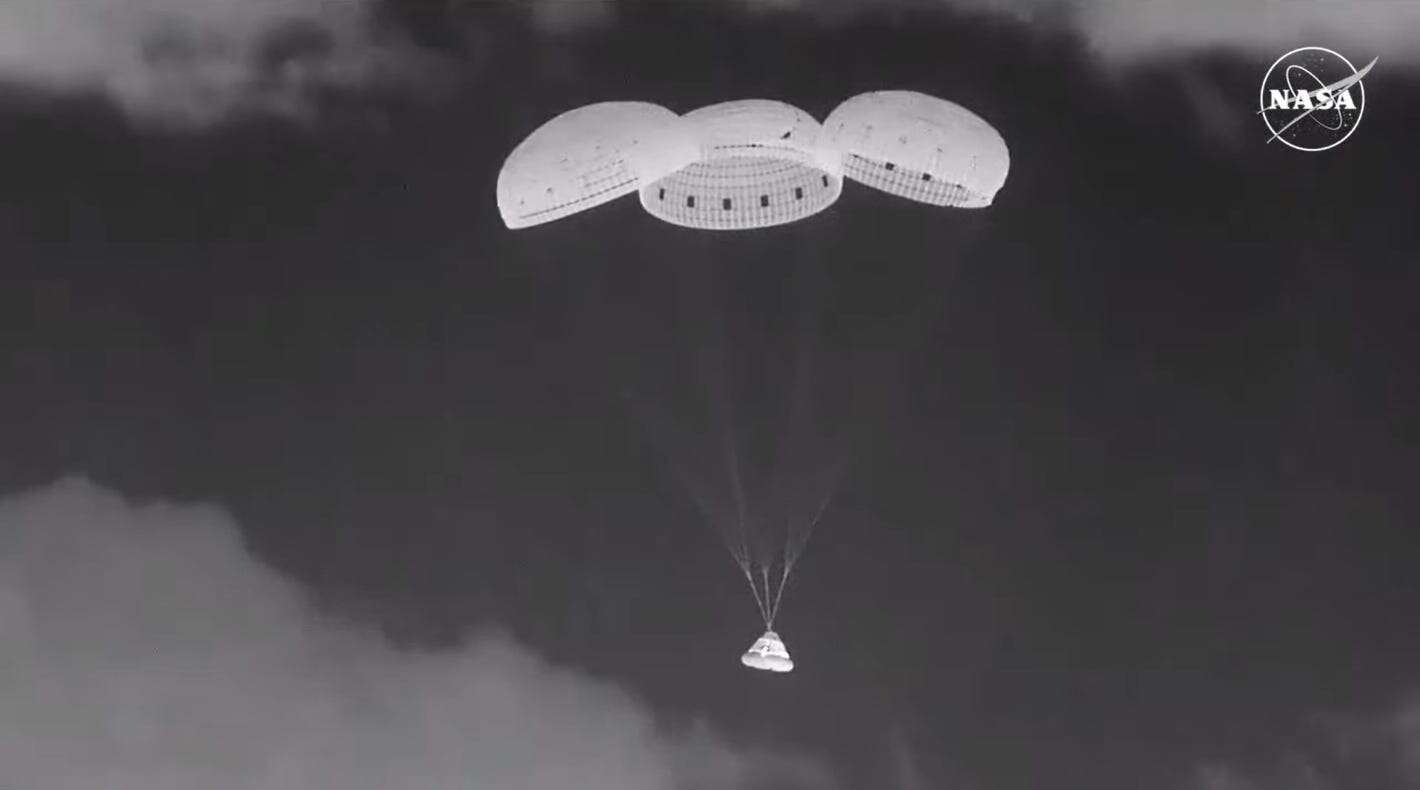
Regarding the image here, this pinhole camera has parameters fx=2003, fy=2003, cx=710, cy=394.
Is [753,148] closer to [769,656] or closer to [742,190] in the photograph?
[742,190]

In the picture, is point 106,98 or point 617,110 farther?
point 106,98

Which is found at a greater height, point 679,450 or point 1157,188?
point 1157,188

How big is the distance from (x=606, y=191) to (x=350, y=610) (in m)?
8.66

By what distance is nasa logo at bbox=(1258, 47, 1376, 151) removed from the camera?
2623 cm

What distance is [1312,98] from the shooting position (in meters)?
26.8

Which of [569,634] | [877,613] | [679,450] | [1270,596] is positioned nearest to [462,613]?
[569,634]

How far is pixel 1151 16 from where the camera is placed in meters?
26.4

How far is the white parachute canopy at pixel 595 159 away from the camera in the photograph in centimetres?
1955

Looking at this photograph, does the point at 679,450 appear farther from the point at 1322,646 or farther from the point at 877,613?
the point at 1322,646

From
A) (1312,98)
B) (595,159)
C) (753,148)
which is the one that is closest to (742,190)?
(753,148)

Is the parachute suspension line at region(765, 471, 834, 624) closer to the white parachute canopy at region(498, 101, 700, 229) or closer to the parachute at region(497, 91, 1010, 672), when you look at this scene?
the parachute at region(497, 91, 1010, 672)

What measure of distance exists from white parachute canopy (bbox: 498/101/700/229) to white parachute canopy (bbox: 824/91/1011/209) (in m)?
1.58

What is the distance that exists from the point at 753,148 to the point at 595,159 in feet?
5.07

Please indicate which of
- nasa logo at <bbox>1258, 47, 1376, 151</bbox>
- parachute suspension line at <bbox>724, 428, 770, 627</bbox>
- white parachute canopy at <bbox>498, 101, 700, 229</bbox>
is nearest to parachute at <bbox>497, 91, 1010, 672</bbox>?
white parachute canopy at <bbox>498, 101, 700, 229</bbox>
